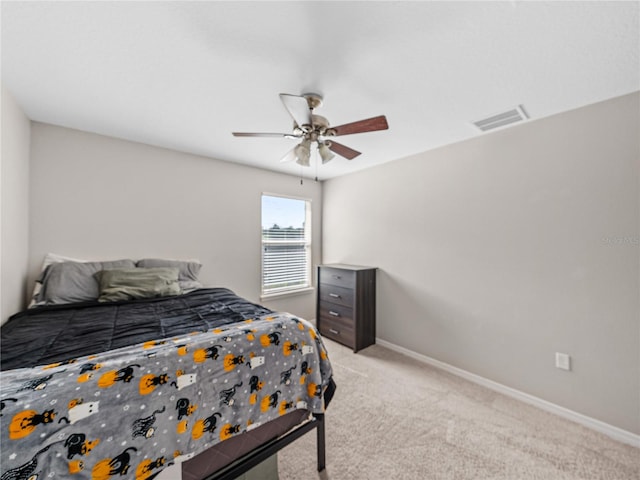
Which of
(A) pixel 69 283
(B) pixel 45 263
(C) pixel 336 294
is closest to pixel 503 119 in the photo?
(C) pixel 336 294

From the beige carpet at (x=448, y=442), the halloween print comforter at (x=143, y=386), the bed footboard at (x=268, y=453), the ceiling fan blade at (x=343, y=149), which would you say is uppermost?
the ceiling fan blade at (x=343, y=149)

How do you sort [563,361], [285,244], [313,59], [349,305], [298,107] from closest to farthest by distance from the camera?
[313,59] < [298,107] < [563,361] < [349,305] < [285,244]

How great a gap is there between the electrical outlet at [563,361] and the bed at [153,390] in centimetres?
187

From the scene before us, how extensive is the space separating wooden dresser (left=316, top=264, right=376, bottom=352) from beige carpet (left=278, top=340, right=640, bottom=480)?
2.71ft

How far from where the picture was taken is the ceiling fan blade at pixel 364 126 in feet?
5.38

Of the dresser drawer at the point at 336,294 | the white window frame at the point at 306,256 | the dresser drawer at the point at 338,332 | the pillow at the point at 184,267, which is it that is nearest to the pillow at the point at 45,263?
the pillow at the point at 184,267

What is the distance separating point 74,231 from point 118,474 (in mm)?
2328

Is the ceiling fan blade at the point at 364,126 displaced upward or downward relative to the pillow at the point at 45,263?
upward

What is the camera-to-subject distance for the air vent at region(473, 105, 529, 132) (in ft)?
6.54

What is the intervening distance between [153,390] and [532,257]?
108 inches

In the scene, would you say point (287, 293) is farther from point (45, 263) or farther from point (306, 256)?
point (45, 263)

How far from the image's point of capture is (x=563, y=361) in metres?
1.99

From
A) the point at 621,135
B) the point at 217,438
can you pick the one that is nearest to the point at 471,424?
the point at 217,438

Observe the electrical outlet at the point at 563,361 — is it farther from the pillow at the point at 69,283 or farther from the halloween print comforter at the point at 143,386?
the pillow at the point at 69,283
